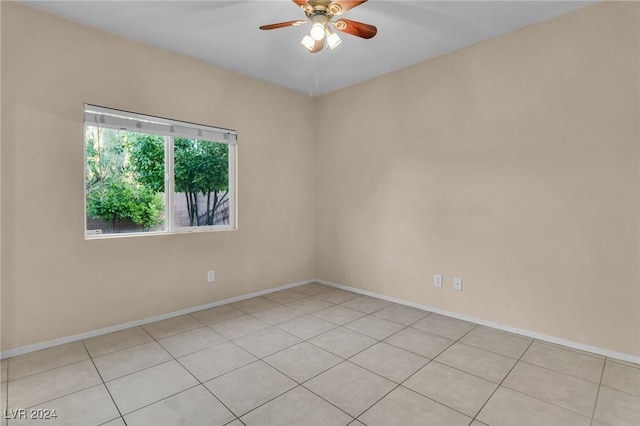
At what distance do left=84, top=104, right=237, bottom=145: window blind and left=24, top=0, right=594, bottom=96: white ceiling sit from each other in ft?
2.19

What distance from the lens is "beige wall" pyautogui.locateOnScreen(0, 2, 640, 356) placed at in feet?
7.49

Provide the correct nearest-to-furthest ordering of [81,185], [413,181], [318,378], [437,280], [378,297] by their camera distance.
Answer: [318,378], [81,185], [437,280], [413,181], [378,297]

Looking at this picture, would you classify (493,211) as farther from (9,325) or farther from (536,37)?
(9,325)

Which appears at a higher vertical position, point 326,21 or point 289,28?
point 289,28

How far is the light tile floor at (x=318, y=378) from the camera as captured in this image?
5.50 feet

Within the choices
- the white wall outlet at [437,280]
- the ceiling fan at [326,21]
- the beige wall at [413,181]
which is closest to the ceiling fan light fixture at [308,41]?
the ceiling fan at [326,21]

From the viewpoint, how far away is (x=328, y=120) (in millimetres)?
4219

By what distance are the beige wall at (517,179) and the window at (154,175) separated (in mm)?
1660

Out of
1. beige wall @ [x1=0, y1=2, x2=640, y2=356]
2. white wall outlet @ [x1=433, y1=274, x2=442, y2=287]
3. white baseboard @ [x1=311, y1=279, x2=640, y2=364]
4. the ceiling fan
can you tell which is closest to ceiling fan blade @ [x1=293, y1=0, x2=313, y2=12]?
the ceiling fan

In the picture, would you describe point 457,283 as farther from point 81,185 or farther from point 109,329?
point 81,185

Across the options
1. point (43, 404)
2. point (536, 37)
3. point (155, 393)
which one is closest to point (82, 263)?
point (43, 404)

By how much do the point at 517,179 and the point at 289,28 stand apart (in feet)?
7.54

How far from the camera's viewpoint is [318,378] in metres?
2.03

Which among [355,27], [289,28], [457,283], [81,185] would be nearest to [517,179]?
[457,283]
